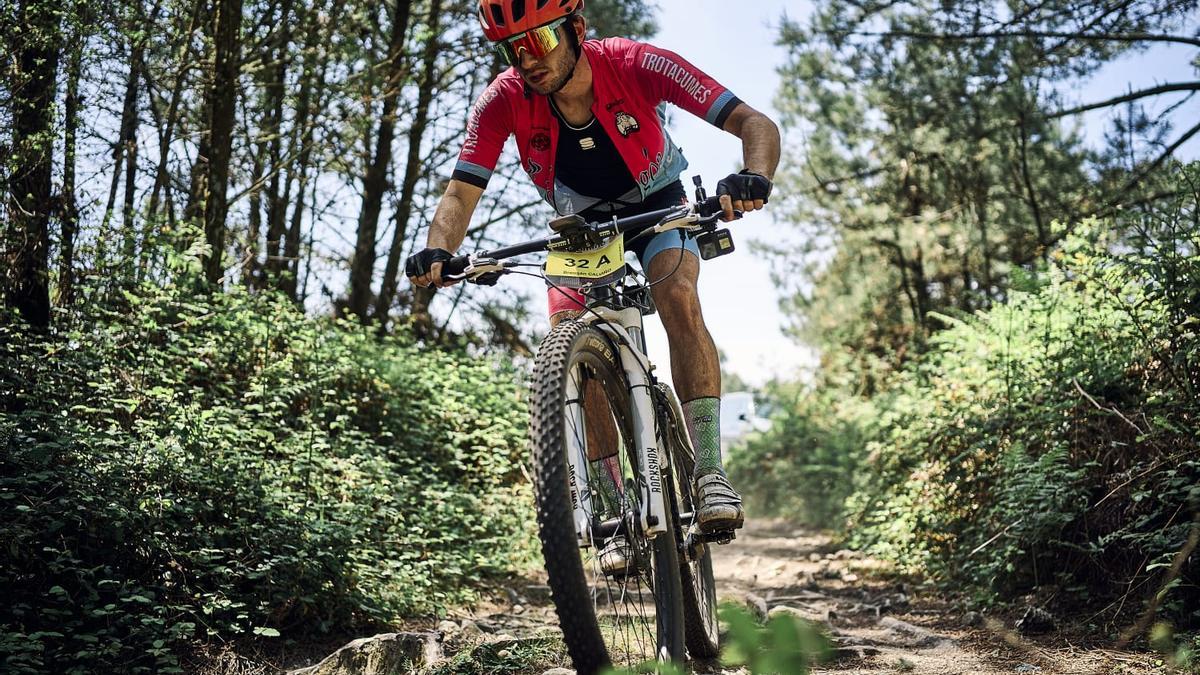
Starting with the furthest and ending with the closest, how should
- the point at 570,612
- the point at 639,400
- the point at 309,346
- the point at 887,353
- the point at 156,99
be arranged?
the point at 887,353 < the point at 156,99 < the point at 309,346 < the point at 639,400 < the point at 570,612

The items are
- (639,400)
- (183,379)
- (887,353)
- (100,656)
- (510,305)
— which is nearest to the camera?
(639,400)

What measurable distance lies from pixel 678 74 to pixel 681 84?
44mm

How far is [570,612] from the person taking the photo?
2.49m

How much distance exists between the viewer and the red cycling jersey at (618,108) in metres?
3.70

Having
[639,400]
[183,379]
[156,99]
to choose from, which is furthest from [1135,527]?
[156,99]

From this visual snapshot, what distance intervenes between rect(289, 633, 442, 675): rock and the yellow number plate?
6.34 ft

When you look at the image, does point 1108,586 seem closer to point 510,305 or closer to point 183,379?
point 183,379

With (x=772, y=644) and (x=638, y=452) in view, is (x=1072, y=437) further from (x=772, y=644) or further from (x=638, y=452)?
(x=772, y=644)

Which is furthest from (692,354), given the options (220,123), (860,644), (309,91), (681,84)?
(309,91)

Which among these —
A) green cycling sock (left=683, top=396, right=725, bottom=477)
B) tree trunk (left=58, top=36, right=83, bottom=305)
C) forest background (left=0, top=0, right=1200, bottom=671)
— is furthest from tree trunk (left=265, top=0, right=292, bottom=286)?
green cycling sock (left=683, top=396, right=725, bottom=477)

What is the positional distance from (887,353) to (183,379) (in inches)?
681

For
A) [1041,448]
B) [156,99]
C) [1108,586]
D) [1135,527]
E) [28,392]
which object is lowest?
[1108,586]

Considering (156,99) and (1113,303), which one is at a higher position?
(156,99)

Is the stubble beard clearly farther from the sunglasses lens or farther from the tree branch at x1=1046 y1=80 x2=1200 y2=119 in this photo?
the tree branch at x1=1046 y1=80 x2=1200 y2=119
